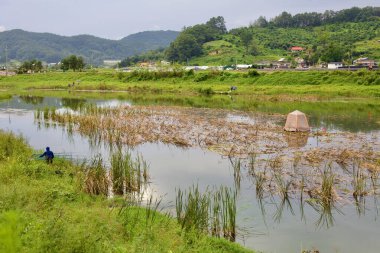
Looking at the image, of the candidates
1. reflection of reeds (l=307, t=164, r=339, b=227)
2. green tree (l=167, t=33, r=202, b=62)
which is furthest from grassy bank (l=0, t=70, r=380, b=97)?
green tree (l=167, t=33, r=202, b=62)

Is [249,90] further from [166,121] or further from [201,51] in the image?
[201,51]

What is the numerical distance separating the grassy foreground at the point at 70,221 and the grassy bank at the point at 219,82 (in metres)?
42.8

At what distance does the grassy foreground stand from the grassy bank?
140 feet

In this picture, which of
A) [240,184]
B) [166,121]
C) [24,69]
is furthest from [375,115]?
[24,69]

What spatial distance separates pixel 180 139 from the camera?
74.7 feet

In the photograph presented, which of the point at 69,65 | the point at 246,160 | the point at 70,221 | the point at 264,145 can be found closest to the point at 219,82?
the point at 264,145

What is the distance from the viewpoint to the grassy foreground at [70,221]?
6.44m

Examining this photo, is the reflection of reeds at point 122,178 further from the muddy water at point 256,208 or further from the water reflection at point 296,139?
the water reflection at point 296,139

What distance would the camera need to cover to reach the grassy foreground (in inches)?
253

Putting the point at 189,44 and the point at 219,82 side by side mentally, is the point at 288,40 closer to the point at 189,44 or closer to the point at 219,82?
the point at 189,44

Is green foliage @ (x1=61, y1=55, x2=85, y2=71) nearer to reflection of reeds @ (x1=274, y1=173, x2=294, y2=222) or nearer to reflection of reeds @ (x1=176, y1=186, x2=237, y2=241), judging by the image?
reflection of reeds @ (x1=274, y1=173, x2=294, y2=222)

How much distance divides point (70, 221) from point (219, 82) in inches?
2290

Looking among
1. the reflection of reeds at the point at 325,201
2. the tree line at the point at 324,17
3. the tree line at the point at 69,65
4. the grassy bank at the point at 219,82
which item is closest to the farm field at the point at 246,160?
the reflection of reeds at the point at 325,201

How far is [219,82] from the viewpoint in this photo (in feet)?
217
